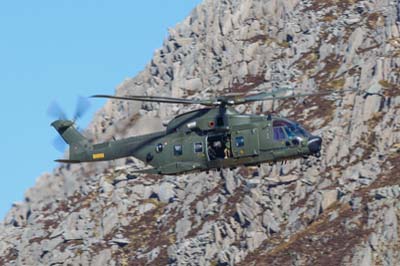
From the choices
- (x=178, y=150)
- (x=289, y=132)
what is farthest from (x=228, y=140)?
(x=178, y=150)

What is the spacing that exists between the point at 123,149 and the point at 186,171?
28.9 ft

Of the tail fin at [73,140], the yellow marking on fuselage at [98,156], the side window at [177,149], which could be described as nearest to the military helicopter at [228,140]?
the side window at [177,149]

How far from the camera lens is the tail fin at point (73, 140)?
527 ft

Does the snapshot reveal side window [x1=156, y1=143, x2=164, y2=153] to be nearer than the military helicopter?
No

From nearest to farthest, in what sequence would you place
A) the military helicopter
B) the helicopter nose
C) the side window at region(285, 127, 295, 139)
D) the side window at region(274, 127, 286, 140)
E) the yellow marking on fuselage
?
1. the military helicopter
2. the helicopter nose
3. the side window at region(274, 127, 286, 140)
4. the side window at region(285, 127, 295, 139)
5. the yellow marking on fuselage

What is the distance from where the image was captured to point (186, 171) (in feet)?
494

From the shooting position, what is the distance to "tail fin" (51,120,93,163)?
160 metres

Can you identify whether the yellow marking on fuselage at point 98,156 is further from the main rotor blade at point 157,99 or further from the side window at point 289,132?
the side window at point 289,132

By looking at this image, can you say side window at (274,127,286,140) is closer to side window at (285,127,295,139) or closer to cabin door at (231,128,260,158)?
side window at (285,127,295,139)

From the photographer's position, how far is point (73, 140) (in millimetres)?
163500

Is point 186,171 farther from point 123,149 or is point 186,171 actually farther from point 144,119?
point 144,119

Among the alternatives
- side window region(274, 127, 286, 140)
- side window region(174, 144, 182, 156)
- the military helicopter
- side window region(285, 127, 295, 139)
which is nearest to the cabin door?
the military helicopter

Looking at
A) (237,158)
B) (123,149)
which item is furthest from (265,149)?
(123,149)

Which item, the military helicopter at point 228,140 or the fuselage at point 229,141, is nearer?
the military helicopter at point 228,140
